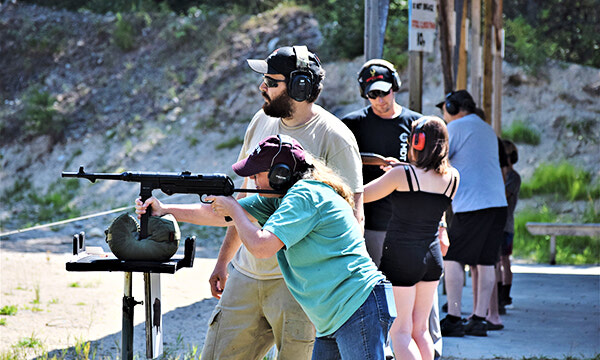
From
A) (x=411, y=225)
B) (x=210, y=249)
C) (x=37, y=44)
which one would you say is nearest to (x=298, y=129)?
(x=411, y=225)

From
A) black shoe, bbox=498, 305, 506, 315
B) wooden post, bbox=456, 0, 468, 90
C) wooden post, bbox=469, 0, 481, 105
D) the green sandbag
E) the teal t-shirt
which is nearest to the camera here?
the teal t-shirt

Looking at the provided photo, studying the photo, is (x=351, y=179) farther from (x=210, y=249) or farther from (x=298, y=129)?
(x=210, y=249)

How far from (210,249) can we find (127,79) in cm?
1002

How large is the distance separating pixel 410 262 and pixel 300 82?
4.02 feet

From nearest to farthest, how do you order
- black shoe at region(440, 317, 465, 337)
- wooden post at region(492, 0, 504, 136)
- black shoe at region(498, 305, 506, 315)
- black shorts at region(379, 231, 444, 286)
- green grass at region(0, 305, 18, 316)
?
black shorts at region(379, 231, 444, 286) → black shoe at region(440, 317, 465, 337) → green grass at region(0, 305, 18, 316) → black shoe at region(498, 305, 506, 315) → wooden post at region(492, 0, 504, 136)

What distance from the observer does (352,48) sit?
19266 millimetres

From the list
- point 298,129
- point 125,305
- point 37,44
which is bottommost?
point 125,305

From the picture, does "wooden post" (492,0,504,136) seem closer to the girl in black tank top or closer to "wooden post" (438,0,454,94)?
"wooden post" (438,0,454,94)

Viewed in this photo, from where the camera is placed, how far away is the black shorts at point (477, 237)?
244 inches

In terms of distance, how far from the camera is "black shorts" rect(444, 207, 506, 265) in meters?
6.20

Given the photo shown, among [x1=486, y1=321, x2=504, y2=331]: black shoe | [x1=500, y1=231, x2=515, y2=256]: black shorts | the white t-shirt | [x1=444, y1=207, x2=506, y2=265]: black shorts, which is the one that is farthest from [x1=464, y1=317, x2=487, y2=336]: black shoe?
the white t-shirt

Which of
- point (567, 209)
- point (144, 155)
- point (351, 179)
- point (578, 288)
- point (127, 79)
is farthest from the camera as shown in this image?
point (127, 79)

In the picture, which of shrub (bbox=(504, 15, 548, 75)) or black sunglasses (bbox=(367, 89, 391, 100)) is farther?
shrub (bbox=(504, 15, 548, 75))

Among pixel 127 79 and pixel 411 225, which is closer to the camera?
pixel 411 225
